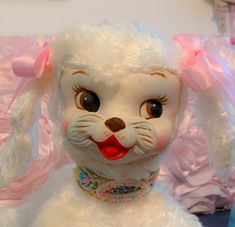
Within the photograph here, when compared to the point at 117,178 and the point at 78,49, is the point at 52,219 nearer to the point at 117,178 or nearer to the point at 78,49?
the point at 117,178

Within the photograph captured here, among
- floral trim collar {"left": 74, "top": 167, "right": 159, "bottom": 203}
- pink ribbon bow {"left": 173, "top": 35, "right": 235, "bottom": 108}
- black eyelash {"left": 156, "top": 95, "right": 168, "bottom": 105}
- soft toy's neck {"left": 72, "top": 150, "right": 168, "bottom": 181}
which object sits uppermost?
pink ribbon bow {"left": 173, "top": 35, "right": 235, "bottom": 108}

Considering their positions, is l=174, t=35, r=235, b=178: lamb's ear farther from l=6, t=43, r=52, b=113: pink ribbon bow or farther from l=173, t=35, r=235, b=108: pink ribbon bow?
l=6, t=43, r=52, b=113: pink ribbon bow

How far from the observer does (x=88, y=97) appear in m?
0.59

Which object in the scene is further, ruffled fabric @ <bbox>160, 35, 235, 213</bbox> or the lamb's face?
ruffled fabric @ <bbox>160, 35, 235, 213</bbox>

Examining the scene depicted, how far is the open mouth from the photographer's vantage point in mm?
563

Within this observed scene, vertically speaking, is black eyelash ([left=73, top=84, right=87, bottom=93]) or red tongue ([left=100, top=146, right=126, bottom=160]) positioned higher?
black eyelash ([left=73, top=84, right=87, bottom=93])

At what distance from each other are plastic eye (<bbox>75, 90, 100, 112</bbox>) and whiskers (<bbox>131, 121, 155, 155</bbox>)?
57mm

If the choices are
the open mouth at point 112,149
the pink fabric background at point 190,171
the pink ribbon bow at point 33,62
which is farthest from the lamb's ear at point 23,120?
the pink fabric background at point 190,171

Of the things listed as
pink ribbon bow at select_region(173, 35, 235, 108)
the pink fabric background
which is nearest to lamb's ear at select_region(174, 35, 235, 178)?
pink ribbon bow at select_region(173, 35, 235, 108)

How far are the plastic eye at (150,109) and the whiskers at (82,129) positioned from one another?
6 cm

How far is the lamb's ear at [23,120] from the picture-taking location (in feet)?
2.11

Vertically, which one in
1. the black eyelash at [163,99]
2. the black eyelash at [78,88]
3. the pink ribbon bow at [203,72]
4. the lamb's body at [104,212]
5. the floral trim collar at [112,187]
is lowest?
A: the lamb's body at [104,212]

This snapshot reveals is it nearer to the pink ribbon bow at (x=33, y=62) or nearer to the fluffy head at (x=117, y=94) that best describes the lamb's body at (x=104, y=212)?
the fluffy head at (x=117, y=94)

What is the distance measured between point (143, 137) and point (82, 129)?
0.24ft
